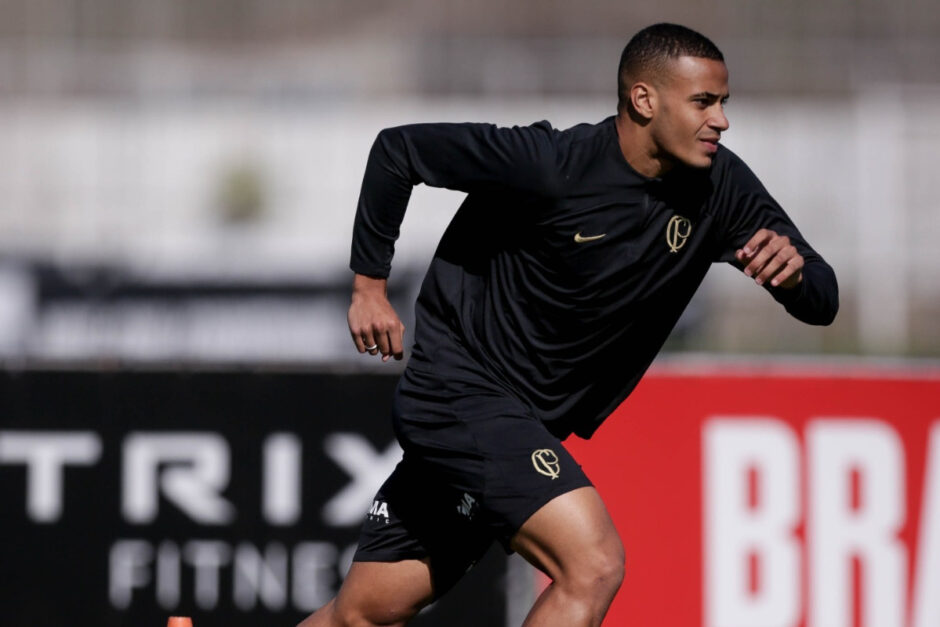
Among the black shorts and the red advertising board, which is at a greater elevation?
the black shorts

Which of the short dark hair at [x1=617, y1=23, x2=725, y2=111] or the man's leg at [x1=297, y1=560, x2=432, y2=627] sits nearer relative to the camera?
the short dark hair at [x1=617, y1=23, x2=725, y2=111]

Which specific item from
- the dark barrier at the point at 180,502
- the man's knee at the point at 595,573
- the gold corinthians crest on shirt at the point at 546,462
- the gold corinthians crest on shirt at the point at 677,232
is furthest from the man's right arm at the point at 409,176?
the dark barrier at the point at 180,502

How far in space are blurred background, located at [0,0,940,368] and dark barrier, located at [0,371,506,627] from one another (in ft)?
0.81

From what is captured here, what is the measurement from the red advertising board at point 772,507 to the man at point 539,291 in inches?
87.7

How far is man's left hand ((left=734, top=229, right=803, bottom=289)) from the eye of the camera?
425 centimetres

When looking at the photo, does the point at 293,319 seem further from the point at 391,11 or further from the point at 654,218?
the point at 391,11

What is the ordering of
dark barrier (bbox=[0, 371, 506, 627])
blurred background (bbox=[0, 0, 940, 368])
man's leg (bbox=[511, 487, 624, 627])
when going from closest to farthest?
man's leg (bbox=[511, 487, 624, 627]) → dark barrier (bbox=[0, 371, 506, 627]) → blurred background (bbox=[0, 0, 940, 368])

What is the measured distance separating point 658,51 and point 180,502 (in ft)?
11.1

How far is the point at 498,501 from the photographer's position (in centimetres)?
439

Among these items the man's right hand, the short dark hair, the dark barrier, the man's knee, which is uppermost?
the short dark hair

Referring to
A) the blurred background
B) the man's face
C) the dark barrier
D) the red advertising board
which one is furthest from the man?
the blurred background

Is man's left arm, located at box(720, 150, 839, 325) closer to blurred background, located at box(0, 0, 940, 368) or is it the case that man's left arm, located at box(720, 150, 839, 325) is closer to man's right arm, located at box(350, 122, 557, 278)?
man's right arm, located at box(350, 122, 557, 278)

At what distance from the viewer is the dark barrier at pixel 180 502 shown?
6.87m

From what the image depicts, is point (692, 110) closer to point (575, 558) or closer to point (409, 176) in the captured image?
point (409, 176)
